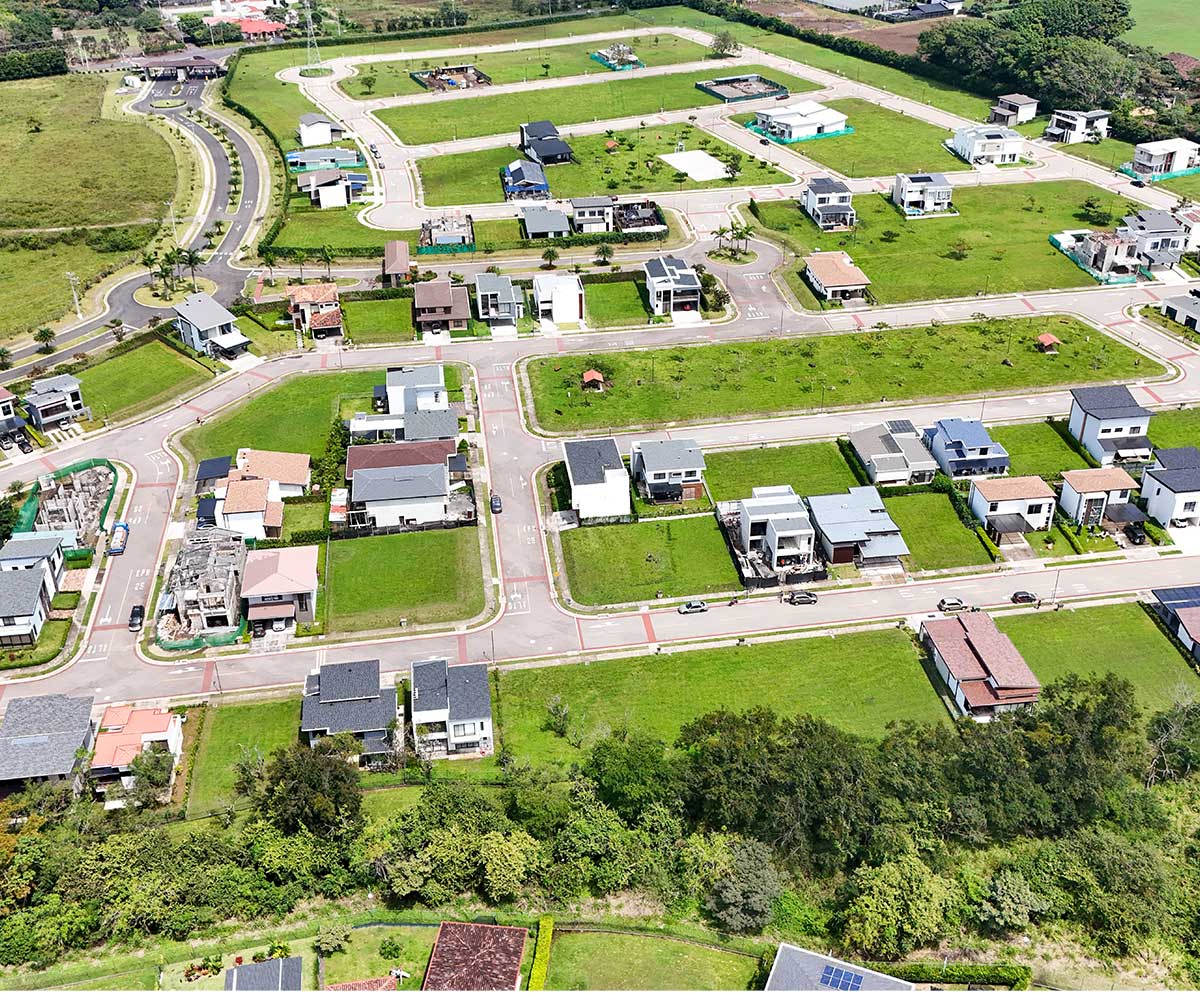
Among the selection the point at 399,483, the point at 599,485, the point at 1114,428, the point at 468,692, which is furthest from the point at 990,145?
the point at 468,692

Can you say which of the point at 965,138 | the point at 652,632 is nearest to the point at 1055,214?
the point at 965,138

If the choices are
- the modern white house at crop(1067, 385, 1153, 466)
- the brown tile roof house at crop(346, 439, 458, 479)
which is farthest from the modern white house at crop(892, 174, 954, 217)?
the brown tile roof house at crop(346, 439, 458, 479)

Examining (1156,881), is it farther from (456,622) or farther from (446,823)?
(456,622)

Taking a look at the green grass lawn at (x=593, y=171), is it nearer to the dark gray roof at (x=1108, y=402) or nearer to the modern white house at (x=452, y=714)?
the dark gray roof at (x=1108, y=402)

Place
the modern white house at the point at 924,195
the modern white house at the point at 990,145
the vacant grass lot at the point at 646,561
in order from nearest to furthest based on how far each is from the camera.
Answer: the vacant grass lot at the point at 646,561 → the modern white house at the point at 924,195 → the modern white house at the point at 990,145

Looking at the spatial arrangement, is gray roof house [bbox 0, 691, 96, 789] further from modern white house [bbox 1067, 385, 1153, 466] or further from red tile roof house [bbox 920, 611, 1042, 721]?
modern white house [bbox 1067, 385, 1153, 466]

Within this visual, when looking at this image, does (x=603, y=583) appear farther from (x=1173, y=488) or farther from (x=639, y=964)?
(x=1173, y=488)

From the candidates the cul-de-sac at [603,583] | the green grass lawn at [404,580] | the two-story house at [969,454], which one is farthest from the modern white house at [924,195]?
A: the green grass lawn at [404,580]
